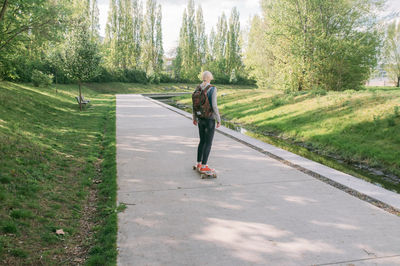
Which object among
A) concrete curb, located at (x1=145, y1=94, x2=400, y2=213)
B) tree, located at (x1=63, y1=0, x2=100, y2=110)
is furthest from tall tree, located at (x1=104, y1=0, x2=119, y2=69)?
concrete curb, located at (x1=145, y1=94, x2=400, y2=213)

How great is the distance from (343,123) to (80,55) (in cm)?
1401

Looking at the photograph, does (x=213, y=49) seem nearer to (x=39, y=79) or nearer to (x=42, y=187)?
(x=39, y=79)

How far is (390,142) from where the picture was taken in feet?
28.8

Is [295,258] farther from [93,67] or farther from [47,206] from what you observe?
[93,67]

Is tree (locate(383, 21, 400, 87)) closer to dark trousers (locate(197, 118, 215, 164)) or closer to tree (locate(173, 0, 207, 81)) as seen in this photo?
tree (locate(173, 0, 207, 81))

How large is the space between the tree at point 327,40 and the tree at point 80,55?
10.8 metres

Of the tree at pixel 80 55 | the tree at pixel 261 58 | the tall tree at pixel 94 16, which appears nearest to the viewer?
the tree at pixel 80 55

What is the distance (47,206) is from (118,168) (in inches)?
79.5

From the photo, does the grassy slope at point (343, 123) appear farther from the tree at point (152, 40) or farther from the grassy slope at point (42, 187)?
the tree at point (152, 40)

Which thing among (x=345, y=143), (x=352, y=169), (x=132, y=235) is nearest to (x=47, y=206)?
(x=132, y=235)

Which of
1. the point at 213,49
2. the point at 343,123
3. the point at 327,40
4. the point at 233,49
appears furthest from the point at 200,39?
the point at 343,123

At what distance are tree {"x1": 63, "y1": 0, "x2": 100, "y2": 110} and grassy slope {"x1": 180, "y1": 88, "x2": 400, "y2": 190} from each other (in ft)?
29.0

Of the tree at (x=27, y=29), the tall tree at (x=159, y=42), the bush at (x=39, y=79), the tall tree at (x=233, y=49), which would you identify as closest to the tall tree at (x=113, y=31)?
the tall tree at (x=159, y=42)

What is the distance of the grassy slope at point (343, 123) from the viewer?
870 centimetres
